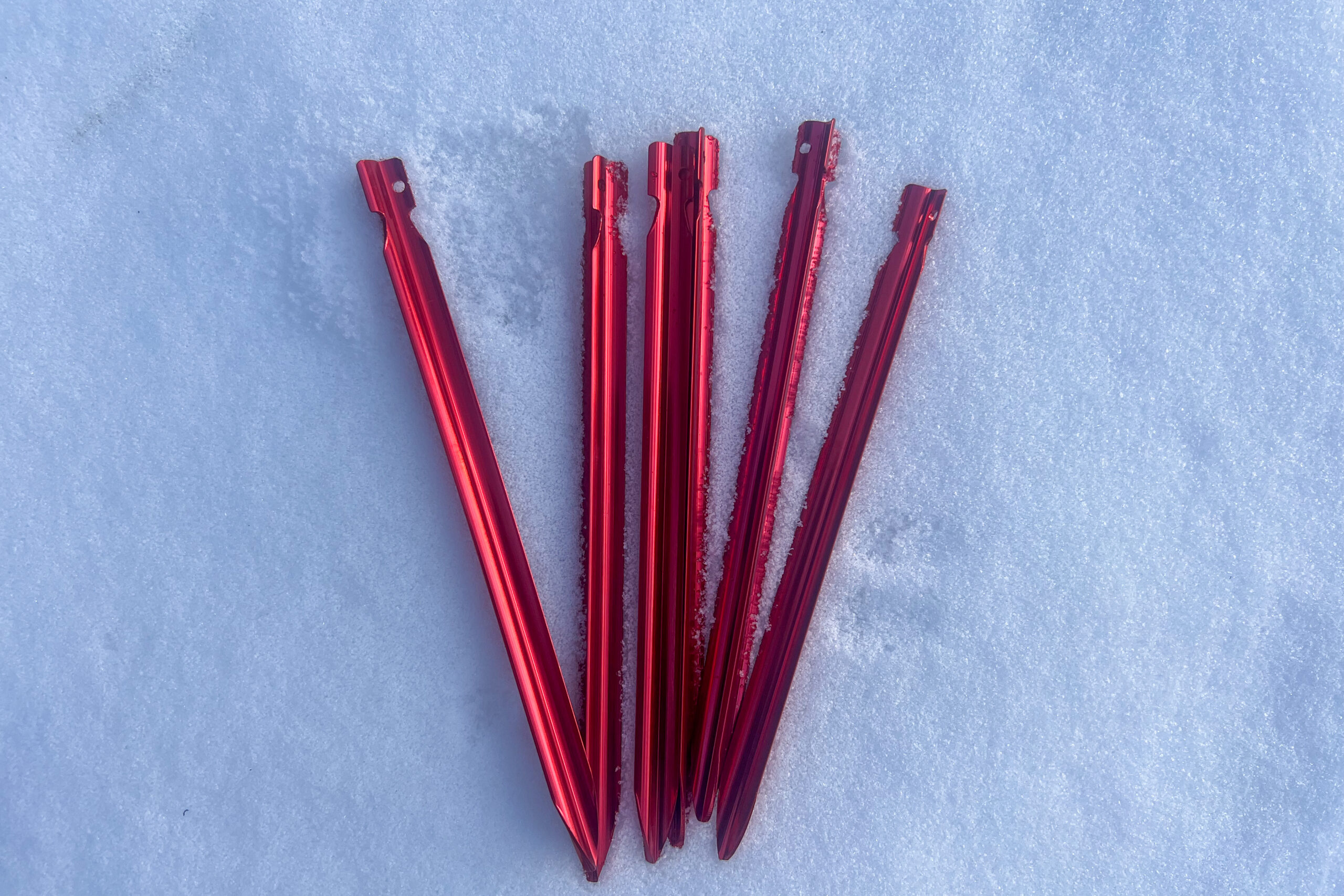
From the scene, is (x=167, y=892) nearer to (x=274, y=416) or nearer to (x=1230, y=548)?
(x=274, y=416)

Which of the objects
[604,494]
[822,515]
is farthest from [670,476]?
[822,515]

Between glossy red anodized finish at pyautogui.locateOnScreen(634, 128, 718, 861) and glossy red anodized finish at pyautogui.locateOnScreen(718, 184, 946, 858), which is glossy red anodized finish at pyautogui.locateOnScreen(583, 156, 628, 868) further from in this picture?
glossy red anodized finish at pyautogui.locateOnScreen(718, 184, 946, 858)

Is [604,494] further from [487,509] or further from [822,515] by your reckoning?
[822,515]

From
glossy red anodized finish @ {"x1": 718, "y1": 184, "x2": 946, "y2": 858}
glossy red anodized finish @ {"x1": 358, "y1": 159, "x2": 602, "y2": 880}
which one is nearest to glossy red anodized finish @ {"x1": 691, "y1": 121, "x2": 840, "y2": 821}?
A: glossy red anodized finish @ {"x1": 718, "y1": 184, "x2": 946, "y2": 858}

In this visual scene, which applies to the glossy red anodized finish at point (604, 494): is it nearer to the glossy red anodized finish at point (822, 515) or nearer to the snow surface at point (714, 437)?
the snow surface at point (714, 437)

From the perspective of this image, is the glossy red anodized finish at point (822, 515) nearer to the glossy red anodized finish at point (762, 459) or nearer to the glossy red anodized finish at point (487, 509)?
the glossy red anodized finish at point (762, 459)

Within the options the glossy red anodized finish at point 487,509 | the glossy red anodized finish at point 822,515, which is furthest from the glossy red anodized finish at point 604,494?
the glossy red anodized finish at point 822,515

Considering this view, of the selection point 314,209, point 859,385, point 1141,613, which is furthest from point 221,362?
point 1141,613

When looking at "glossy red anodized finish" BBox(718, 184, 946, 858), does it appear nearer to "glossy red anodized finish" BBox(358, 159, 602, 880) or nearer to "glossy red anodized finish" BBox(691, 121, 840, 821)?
"glossy red anodized finish" BBox(691, 121, 840, 821)
